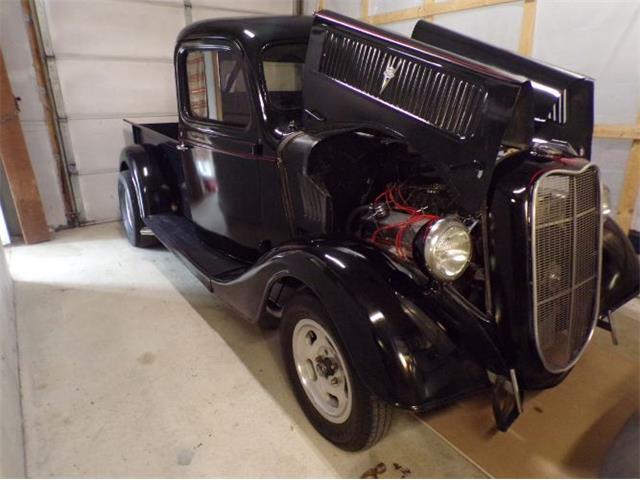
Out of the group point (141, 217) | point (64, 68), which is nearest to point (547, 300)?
point (141, 217)

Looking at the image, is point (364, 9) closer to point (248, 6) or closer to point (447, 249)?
point (248, 6)

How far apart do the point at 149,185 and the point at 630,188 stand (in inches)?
145

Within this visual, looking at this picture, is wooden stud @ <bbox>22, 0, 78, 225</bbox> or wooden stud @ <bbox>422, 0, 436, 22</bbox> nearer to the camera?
wooden stud @ <bbox>22, 0, 78, 225</bbox>

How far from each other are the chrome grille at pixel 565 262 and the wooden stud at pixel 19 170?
420 centimetres

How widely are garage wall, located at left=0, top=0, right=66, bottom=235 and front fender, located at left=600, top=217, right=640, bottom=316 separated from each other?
4728mm

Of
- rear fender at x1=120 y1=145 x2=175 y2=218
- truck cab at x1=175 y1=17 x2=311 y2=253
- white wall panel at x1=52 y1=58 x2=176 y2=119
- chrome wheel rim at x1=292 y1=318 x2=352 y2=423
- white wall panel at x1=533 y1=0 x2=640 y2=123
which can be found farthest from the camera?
white wall panel at x1=52 y1=58 x2=176 y2=119

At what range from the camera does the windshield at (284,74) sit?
2.22m

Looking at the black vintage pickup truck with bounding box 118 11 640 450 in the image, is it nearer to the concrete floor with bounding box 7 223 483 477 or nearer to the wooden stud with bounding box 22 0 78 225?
the concrete floor with bounding box 7 223 483 477

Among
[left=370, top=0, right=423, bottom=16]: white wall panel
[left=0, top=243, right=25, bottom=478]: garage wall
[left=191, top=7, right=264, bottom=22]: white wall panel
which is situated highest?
[left=370, top=0, right=423, bottom=16]: white wall panel

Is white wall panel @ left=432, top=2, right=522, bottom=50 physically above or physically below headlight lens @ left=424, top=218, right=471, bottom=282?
above

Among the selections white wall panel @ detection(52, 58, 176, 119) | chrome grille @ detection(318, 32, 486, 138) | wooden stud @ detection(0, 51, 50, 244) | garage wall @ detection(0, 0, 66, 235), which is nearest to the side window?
chrome grille @ detection(318, 32, 486, 138)

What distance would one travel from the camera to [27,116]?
399 centimetres

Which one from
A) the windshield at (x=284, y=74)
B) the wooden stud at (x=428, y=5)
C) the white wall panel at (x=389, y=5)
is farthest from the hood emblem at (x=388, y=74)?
the white wall panel at (x=389, y=5)

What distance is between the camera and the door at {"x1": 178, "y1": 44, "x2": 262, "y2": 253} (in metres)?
2.28
